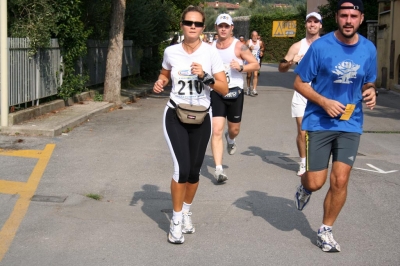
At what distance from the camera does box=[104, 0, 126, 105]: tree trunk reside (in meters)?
16.2

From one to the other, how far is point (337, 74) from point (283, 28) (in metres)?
46.0

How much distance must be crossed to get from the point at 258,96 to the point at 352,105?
15.5 m

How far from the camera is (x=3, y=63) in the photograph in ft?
36.8

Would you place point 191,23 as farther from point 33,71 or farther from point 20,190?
point 33,71

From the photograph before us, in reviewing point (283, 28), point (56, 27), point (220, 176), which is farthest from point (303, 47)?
point (283, 28)

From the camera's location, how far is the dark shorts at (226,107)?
320 inches

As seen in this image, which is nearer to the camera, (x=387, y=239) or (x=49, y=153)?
(x=387, y=239)

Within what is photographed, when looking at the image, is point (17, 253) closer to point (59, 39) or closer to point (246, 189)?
point (246, 189)

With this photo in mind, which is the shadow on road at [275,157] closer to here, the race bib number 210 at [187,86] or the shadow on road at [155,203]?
the shadow on road at [155,203]

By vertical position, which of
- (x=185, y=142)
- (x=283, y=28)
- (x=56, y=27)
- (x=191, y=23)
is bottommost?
(x=185, y=142)

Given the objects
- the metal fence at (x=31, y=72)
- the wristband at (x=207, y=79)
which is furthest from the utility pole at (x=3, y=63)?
the wristband at (x=207, y=79)

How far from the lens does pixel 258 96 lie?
68.0 ft

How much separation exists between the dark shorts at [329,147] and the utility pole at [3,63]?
719 cm

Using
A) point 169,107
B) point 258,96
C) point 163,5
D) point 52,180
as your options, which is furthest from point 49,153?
point 163,5
